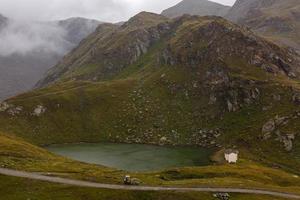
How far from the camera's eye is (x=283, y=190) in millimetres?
113188

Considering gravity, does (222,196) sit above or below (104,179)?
below

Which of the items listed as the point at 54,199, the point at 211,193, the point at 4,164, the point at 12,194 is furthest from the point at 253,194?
the point at 4,164

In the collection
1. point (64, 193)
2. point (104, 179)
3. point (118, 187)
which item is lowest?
point (64, 193)

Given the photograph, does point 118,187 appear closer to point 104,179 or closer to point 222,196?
point 104,179

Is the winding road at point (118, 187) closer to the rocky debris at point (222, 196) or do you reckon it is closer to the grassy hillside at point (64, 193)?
the grassy hillside at point (64, 193)

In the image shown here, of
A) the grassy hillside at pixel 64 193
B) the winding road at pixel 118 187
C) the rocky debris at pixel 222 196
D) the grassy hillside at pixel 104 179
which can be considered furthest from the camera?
the rocky debris at pixel 222 196

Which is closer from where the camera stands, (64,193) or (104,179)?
(64,193)

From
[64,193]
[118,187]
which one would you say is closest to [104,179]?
[118,187]

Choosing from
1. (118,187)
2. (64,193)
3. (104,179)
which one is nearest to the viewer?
(64,193)

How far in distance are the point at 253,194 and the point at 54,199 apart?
41.4 m

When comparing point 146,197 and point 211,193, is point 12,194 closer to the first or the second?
point 146,197

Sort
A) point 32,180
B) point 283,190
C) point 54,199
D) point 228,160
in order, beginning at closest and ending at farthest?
1. point 54,199
2. point 32,180
3. point 283,190
4. point 228,160

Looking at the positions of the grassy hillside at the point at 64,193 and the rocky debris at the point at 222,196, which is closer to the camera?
the grassy hillside at the point at 64,193

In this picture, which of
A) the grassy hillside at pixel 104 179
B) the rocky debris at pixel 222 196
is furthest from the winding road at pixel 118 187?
the rocky debris at pixel 222 196
